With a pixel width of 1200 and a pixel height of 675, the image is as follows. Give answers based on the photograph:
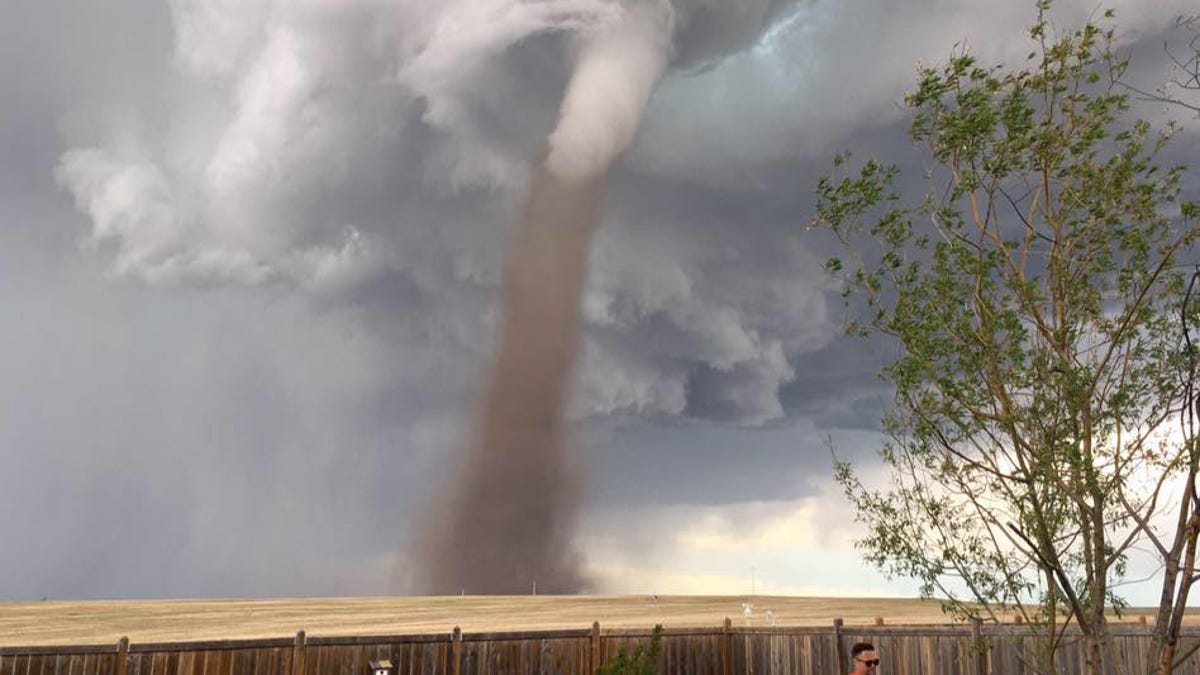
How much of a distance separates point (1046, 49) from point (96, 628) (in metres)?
56.1

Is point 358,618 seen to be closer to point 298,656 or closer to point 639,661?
point 639,661

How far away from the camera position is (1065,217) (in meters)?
10.1

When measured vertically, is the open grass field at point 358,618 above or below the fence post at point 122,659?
above

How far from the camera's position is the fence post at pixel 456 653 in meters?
17.0

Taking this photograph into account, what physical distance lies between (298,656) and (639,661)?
6440 millimetres

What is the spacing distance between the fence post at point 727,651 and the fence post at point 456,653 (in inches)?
242

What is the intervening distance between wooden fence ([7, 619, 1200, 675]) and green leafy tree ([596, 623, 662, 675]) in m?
0.28

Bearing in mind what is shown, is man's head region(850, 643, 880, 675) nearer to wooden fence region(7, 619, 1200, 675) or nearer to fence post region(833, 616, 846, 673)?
wooden fence region(7, 619, 1200, 675)

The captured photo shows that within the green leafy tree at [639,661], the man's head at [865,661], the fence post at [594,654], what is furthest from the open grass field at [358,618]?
the man's head at [865,661]

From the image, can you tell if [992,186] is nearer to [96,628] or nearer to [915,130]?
[915,130]

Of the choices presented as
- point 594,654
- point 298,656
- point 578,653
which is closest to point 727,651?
point 594,654

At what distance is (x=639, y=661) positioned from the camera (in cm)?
1820

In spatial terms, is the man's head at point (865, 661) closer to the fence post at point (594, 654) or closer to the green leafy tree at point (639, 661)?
the green leafy tree at point (639, 661)

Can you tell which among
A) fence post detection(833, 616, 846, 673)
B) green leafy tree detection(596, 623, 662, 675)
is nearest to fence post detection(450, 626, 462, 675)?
green leafy tree detection(596, 623, 662, 675)
